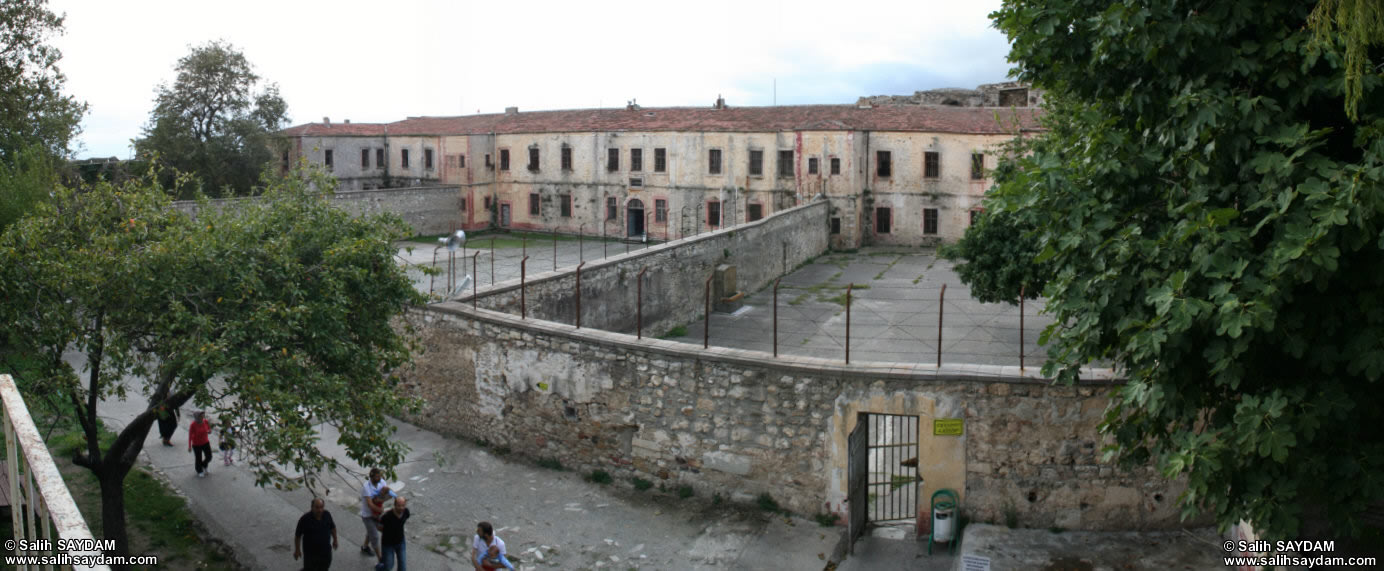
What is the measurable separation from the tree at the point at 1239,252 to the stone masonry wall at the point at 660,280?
35.3ft

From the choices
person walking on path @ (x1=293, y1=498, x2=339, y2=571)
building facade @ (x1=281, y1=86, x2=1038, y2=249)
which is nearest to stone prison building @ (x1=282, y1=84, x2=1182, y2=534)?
person walking on path @ (x1=293, y1=498, x2=339, y2=571)

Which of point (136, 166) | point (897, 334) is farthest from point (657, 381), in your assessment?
point (136, 166)

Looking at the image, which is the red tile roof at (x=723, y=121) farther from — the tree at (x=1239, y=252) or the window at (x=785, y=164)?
the tree at (x=1239, y=252)

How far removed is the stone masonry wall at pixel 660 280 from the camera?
1831cm

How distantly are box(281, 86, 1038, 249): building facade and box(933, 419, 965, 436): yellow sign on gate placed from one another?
73.0 feet

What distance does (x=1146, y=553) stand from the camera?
1123 cm

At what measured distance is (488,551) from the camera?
10.6 m

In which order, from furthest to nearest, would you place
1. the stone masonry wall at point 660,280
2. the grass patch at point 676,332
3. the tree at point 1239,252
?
the grass patch at point 676,332, the stone masonry wall at point 660,280, the tree at point 1239,252

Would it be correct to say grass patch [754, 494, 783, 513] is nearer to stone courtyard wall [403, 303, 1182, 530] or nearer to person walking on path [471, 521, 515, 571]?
stone courtyard wall [403, 303, 1182, 530]

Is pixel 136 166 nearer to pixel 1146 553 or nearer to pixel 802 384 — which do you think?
pixel 802 384

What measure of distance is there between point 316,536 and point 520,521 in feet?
9.23

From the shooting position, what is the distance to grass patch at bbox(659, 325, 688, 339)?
903 inches

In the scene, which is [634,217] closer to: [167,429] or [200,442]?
[167,429]

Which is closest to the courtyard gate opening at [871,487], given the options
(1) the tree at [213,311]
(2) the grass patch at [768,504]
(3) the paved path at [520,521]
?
(3) the paved path at [520,521]
